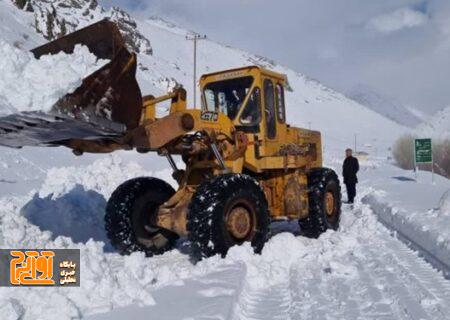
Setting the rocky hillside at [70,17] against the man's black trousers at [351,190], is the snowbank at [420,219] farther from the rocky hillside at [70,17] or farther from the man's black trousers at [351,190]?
the rocky hillside at [70,17]

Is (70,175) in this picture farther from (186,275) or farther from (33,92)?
(33,92)

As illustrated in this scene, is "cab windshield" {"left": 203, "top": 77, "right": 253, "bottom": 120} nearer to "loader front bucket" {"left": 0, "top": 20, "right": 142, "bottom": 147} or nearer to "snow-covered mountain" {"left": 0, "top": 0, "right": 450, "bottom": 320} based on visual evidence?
"snow-covered mountain" {"left": 0, "top": 0, "right": 450, "bottom": 320}

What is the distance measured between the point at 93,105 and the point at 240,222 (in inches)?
97.9

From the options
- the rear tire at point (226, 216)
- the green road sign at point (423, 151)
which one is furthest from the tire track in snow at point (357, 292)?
the green road sign at point (423, 151)

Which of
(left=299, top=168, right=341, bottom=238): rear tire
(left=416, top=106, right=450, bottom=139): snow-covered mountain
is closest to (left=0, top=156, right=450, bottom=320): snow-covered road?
(left=299, top=168, right=341, bottom=238): rear tire

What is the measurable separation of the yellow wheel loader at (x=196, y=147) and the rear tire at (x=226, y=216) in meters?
0.01

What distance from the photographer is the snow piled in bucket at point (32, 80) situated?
453 cm

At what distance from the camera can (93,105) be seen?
5090 millimetres

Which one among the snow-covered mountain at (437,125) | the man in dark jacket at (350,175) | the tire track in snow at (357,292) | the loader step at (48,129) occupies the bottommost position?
the tire track in snow at (357,292)

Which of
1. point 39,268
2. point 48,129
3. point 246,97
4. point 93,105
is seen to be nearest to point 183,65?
point 246,97

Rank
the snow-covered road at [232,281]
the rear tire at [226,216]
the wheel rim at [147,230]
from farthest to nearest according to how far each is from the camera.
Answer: the wheel rim at [147,230], the rear tire at [226,216], the snow-covered road at [232,281]

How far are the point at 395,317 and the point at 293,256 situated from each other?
2.44 meters

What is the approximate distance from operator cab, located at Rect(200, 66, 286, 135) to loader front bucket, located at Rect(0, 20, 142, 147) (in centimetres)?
222

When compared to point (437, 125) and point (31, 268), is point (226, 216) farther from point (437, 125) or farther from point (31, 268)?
point (437, 125)
